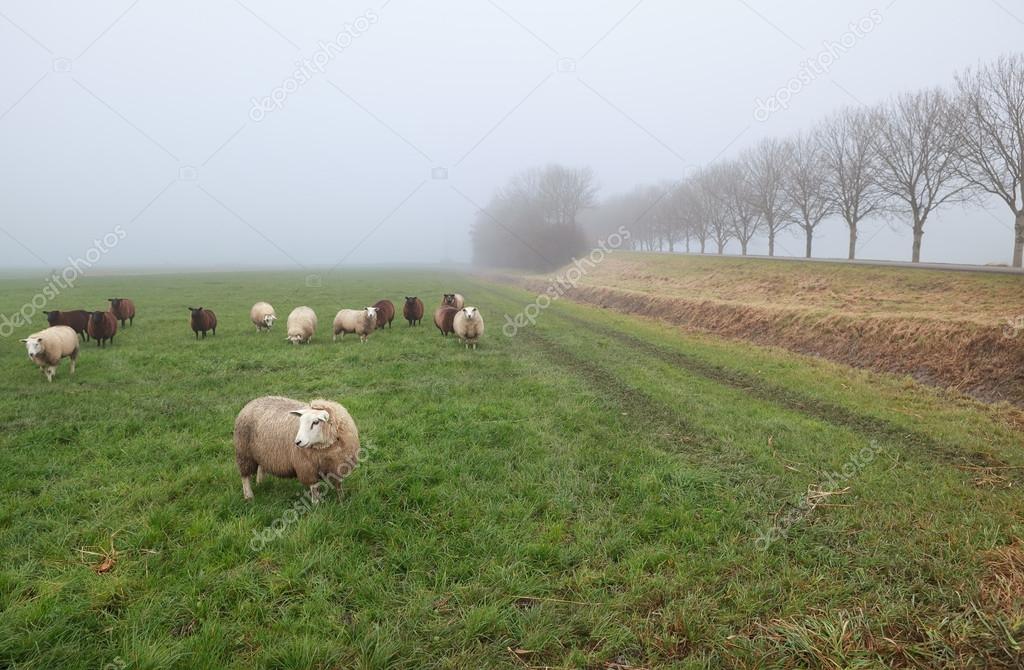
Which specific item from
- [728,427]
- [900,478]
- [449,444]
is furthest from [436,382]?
[900,478]

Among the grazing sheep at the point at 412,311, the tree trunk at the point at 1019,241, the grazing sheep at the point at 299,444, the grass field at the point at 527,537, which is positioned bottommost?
the grass field at the point at 527,537

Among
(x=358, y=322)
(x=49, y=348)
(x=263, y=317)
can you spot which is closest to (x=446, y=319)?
(x=358, y=322)

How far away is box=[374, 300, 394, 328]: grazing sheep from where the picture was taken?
18797mm

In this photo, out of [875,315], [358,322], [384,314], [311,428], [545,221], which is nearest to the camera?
[311,428]

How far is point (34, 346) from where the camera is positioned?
1078 cm

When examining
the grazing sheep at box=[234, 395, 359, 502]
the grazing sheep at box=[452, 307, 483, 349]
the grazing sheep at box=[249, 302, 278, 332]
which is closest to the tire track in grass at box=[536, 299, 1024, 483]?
the grazing sheep at box=[452, 307, 483, 349]

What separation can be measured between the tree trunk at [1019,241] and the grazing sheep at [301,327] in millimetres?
38877

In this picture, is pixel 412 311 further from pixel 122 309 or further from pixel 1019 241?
pixel 1019 241

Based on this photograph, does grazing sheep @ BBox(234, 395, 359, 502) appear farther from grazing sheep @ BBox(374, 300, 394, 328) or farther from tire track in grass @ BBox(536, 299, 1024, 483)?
grazing sheep @ BBox(374, 300, 394, 328)

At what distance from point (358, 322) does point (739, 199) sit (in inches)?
2035

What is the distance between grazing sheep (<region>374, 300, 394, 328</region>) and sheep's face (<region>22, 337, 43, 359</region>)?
9.79m

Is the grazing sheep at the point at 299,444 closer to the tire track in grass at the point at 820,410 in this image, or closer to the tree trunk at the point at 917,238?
the tire track in grass at the point at 820,410

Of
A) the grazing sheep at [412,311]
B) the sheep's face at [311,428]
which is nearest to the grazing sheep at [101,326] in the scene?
the grazing sheep at [412,311]

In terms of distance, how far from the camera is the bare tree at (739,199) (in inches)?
2034
